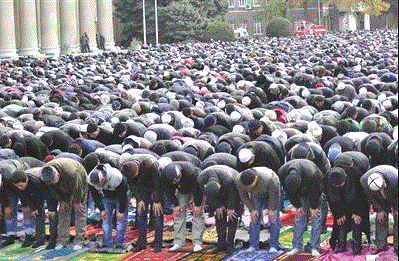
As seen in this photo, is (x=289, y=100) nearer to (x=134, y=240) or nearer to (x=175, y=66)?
(x=134, y=240)

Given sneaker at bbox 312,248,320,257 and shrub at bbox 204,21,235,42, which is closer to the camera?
sneaker at bbox 312,248,320,257

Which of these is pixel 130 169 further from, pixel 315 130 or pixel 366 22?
pixel 366 22

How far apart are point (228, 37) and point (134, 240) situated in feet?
242

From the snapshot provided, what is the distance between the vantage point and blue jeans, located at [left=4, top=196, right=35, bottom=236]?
17.7 m

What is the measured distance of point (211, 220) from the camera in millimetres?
18625

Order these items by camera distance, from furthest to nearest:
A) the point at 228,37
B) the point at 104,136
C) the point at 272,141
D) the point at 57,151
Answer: the point at 228,37 < the point at 104,136 < the point at 57,151 < the point at 272,141

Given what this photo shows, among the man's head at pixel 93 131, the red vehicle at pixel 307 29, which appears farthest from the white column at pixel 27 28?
the man's head at pixel 93 131

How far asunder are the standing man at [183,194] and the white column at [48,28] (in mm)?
53044

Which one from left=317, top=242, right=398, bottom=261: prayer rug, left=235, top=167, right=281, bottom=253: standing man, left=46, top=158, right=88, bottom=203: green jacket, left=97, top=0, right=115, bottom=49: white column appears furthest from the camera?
left=97, top=0, right=115, bottom=49: white column

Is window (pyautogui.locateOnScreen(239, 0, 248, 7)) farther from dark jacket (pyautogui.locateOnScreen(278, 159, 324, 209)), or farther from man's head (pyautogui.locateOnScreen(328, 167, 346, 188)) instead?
man's head (pyautogui.locateOnScreen(328, 167, 346, 188))

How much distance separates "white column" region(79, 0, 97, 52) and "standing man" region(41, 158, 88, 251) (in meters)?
61.3

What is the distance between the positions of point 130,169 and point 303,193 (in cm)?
255

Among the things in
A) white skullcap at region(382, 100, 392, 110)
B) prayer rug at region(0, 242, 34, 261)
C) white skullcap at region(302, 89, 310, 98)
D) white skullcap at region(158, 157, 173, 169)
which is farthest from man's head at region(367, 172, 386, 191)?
white skullcap at region(302, 89, 310, 98)

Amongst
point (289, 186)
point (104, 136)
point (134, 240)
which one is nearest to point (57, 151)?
point (104, 136)
